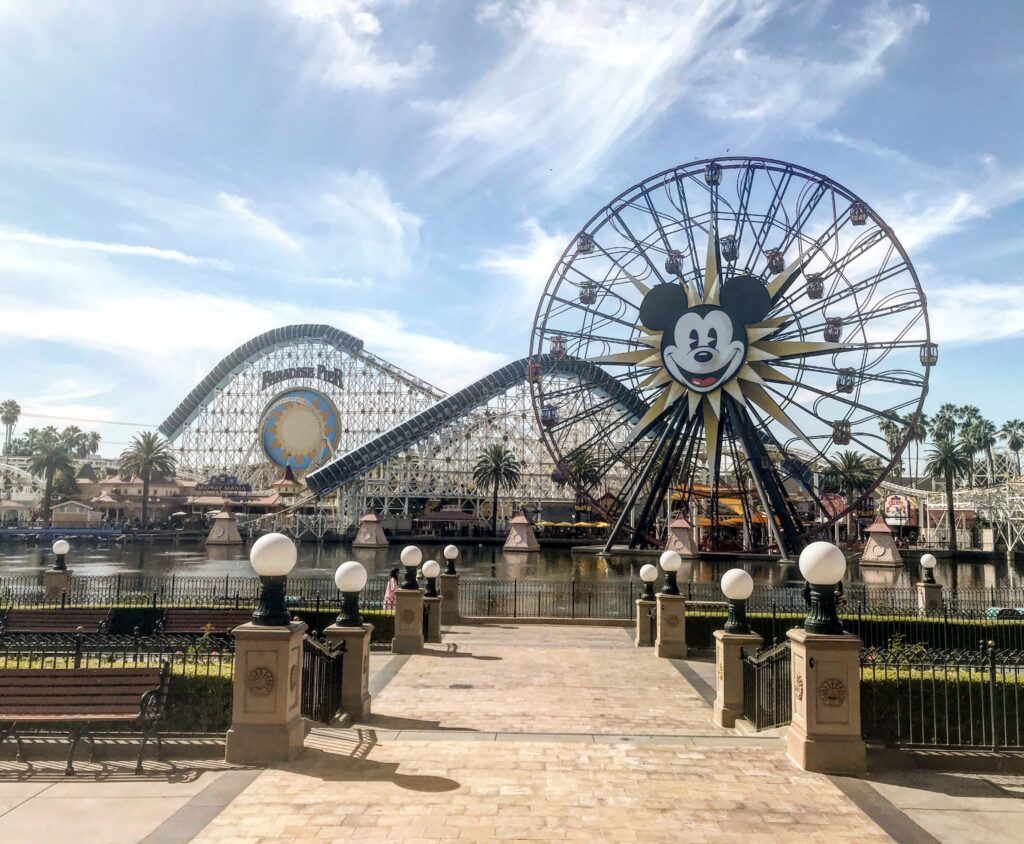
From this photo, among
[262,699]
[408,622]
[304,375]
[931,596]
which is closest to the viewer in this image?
[262,699]

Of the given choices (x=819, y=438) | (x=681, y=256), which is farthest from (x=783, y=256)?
(x=819, y=438)

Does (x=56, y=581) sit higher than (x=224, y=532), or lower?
higher

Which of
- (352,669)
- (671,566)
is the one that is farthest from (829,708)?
(671,566)

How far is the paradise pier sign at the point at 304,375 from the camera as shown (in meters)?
95.3

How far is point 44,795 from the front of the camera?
800 centimetres

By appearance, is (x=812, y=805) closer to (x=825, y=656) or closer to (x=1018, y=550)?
(x=825, y=656)

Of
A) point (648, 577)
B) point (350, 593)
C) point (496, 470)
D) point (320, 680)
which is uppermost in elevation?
point (496, 470)

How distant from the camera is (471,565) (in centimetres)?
5328

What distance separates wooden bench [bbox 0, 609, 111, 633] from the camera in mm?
18250

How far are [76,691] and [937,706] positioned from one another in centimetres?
1114

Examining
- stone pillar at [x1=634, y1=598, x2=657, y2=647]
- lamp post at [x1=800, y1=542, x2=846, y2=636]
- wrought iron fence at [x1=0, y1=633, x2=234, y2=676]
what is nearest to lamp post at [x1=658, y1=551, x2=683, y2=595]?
stone pillar at [x1=634, y1=598, x2=657, y2=647]

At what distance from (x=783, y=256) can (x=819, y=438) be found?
32.7 feet

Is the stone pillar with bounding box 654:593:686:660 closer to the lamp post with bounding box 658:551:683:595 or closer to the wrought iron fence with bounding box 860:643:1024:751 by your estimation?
the lamp post with bounding box 658:551:683:595

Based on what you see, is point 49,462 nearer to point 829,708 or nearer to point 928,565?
point 928,565
